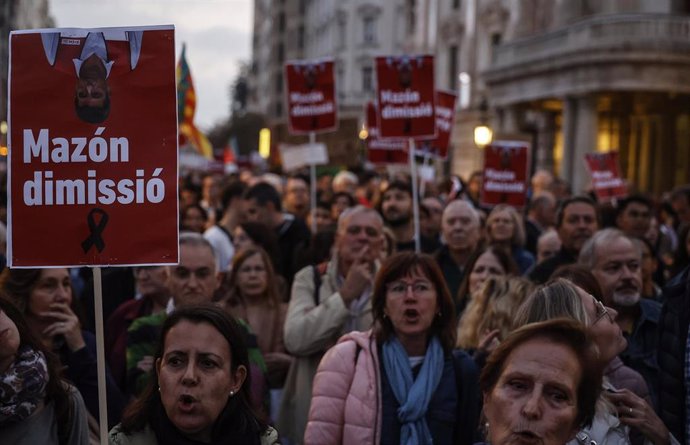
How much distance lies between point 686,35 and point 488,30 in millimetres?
19440

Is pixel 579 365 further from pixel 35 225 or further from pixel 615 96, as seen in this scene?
pixel 615 96

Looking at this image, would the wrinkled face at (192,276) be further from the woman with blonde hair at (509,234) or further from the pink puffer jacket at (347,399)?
the woman with blonde hair at (509,234)

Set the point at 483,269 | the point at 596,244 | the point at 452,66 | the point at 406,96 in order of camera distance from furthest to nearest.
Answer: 1. the point at 452,66
2. the point at 406,96
3. the point at 483,269
4. the point at 596,244

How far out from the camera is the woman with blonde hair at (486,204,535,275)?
9.88m

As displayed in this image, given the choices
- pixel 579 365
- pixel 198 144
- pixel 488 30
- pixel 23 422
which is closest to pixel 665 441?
pixel 579 365

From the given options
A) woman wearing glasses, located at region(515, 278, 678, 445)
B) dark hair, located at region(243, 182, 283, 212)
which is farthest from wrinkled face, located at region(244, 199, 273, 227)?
woman wearing glasses, located at region(515, 278, 678, 445)

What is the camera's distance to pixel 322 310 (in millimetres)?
6344

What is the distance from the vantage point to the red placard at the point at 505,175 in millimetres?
13828

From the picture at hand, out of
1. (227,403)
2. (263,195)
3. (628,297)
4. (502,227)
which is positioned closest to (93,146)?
(227,403)

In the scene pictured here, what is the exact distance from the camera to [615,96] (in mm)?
28844

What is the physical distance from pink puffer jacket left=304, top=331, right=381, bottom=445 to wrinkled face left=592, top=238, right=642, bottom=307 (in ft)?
5.90

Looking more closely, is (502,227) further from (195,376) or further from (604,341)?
(195,376)

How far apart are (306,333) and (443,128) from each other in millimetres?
10561

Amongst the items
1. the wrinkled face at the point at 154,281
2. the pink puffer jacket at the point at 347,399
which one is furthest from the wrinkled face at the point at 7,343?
the wrinkled face at the point at 154,281
